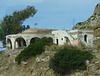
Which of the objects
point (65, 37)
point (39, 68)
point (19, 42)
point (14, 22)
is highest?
point (14, 22)

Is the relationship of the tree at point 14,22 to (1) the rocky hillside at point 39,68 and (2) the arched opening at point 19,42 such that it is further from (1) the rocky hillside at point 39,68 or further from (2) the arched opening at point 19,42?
(1) the rocky hillside at point 39,68

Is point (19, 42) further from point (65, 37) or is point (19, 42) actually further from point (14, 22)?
→ point (65, 37)

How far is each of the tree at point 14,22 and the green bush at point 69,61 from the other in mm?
26370

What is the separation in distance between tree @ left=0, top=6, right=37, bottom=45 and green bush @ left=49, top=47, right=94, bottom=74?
86.5 feet

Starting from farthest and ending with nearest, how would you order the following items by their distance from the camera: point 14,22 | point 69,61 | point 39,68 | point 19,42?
point 14,22 → point 19,42 → point 39,68 → point 69,61

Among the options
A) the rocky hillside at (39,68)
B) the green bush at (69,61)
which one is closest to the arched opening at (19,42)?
the rocky hillside at (39,68)

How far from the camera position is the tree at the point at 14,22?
40.7 metres

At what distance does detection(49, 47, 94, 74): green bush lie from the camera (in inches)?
644

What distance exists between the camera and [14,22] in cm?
4091

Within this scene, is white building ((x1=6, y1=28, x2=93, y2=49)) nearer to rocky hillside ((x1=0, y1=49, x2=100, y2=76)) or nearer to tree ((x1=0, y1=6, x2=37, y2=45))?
rocky hillside ((x1=0, y1=49, x2=100, y2=76))

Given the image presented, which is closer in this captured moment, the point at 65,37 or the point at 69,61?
the point at 69,61

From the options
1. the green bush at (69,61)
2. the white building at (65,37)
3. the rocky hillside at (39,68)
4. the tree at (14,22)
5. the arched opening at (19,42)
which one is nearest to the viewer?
the rocky hillside at (39,68)

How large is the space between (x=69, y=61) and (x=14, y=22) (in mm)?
28142

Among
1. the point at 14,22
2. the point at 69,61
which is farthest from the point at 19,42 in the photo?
the point at 69,61
